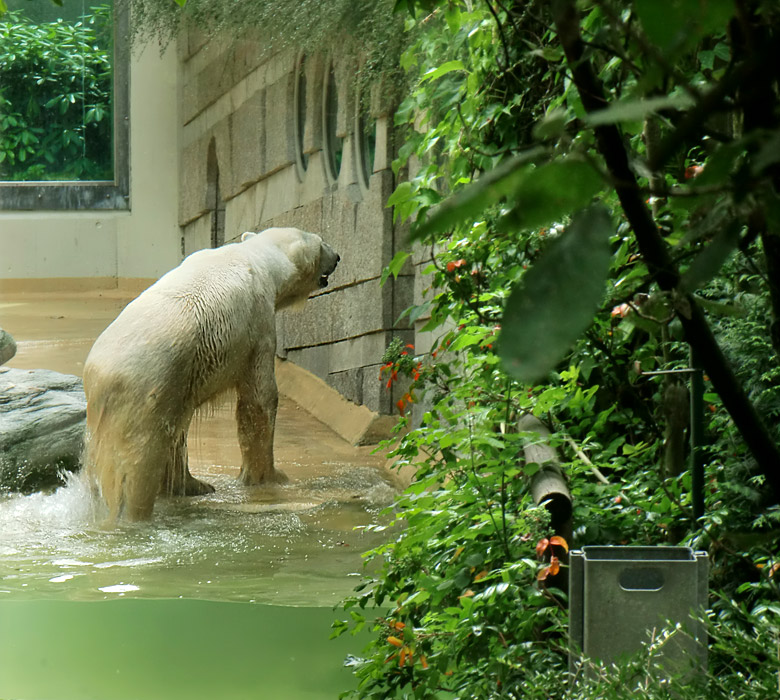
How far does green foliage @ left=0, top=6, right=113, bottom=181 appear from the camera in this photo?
5.23m

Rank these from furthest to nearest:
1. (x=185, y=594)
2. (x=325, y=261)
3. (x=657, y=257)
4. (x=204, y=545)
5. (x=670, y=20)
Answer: (x=325, y=261), (x=204, y=545), (x=185, y=594), (x=657, y=257), (x=670, y=20)

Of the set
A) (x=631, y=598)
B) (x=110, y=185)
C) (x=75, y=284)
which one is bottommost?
(x=631, y=598)

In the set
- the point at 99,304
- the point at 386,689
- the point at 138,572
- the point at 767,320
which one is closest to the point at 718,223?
the point at 767,320

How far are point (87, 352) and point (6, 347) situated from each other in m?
0.68

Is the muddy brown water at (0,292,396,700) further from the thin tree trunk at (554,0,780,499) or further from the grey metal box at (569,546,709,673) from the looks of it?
the thin tree trunk at (554,0,780,499)

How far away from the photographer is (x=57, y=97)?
17.6 feet

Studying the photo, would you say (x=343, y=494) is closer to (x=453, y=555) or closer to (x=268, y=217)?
(x=453, y=555)

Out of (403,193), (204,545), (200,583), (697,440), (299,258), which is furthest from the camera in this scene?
(299,258)

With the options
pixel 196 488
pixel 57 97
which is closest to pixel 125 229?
pixel 57 97

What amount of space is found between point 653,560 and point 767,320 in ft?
1.47

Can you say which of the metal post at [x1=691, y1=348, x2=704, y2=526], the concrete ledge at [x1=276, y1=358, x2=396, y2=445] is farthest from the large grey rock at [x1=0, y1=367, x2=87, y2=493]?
the metal post at [x1=691, y1=348, x2=704, y2=526]

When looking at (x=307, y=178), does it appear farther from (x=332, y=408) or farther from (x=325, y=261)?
(x=325, y=261)

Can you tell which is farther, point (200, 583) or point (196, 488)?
point (196, 488)

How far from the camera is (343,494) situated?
13.3 feet
